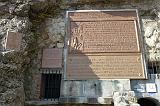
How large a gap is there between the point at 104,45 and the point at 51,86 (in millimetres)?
2472

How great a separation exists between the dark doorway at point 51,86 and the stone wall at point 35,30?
0.29m

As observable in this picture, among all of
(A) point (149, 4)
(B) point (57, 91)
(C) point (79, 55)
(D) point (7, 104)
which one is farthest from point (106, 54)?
(D) point (7, 104)

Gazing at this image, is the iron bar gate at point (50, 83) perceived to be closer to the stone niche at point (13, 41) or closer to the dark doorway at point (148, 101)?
the stone niche at point (13, 41)

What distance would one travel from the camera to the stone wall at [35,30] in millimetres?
9969

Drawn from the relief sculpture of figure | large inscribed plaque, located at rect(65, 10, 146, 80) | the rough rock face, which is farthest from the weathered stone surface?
the rough rock face

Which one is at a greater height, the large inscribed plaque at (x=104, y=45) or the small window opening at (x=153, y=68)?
the large inscribed plaque at (x=104, y=45)

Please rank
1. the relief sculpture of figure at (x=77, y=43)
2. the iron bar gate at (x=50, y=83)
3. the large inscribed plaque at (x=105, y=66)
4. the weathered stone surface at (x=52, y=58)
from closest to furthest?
the large inscribed plaque at (x=105, y=66), the iron bar gate at (x=50, y=83), the weathered stone surface at (x=52, y=58), the relief sculpture of figure at (x=77, y=43)

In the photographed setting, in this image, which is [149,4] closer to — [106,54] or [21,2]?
[106,54]

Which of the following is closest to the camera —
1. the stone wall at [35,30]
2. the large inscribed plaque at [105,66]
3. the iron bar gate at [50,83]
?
the stone wall at [35,30]

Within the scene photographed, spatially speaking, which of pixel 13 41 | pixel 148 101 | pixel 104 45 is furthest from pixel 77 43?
pixel 148 101

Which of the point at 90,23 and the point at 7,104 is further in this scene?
the point at 90,23

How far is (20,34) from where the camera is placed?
1088 centimetres

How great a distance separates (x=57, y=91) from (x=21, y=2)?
3844 millimetres

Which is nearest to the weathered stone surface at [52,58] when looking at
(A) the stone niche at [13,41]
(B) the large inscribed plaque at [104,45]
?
(B) the large inscribed plaque at [104,45]
